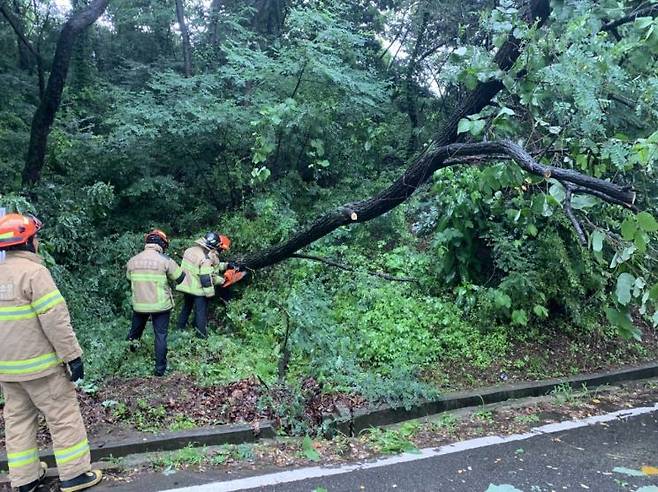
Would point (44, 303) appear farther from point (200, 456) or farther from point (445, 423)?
point (445, 423)

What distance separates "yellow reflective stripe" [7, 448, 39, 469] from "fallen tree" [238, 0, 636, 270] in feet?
14.9

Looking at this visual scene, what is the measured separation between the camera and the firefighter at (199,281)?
7.14 metres

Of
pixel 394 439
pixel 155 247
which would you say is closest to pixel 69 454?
pixel 394 439

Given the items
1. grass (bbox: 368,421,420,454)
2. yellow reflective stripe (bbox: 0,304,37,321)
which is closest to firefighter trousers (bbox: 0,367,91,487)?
yellow reflective stripe (bbox: 0,304,37,321)

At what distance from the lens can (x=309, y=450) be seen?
13.6 feet

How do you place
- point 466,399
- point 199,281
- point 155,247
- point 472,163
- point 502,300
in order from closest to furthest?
point 466,399
point 472,163
point 155,247
point 502,300
point 199,281

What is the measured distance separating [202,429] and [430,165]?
3908 mm

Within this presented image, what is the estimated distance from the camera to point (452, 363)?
600cm

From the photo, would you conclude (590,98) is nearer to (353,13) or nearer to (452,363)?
(452,363)

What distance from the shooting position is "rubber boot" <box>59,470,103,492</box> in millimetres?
3520

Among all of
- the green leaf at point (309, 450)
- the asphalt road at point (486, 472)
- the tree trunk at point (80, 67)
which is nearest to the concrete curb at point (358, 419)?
the green leaf at point (309, 450)

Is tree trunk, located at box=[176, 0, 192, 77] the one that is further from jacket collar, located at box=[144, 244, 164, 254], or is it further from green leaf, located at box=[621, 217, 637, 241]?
green leaf, located at box=[621, 217, 637, 241]

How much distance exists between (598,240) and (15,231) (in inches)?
175

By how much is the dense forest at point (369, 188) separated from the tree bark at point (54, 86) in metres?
0.04
